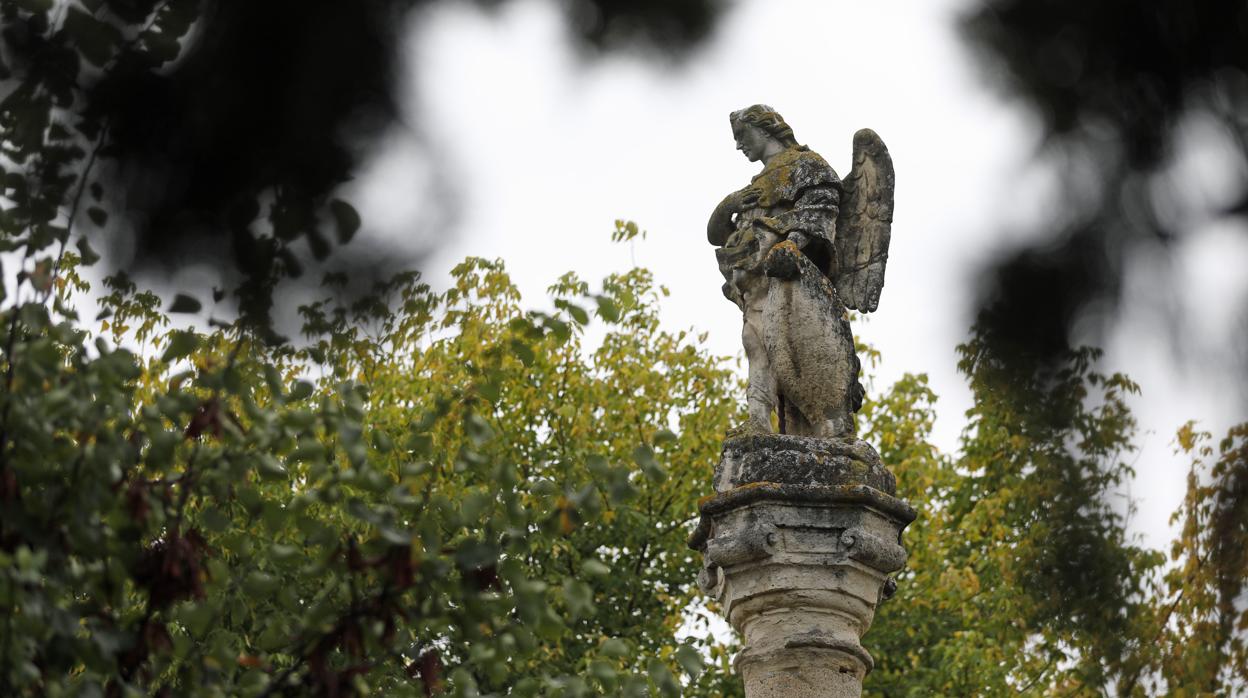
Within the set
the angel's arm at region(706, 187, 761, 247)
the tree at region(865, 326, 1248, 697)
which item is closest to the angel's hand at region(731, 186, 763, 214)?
the angel's arm at region(706, 187, 761, 247)

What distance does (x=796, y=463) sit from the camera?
7203 millimetres

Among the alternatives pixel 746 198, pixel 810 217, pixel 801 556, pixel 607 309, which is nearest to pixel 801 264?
pixel 810 217

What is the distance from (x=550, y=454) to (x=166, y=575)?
12.8m

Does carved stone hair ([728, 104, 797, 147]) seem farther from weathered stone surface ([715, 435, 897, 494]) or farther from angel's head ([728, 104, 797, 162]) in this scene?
weathered stone surface ([715, 435, 897, 494])

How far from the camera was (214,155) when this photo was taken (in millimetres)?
1088

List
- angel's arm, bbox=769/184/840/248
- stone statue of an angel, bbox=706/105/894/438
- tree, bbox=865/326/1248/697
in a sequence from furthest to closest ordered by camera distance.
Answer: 1. angel's arm, bbox=769/184/840/248
2. stone statue of an angel, bbox=706/105/894/438
3. tree, bbox=865/326/1248/697

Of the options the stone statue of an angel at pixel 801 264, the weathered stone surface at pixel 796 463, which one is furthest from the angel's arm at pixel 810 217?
the weathered stone surface at pixel 796 463

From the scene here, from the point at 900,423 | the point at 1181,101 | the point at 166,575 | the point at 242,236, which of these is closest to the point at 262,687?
the point at 166,575

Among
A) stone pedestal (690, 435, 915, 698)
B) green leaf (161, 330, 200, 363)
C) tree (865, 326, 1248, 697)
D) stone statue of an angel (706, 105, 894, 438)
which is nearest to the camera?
tree (865, 326, 1248, 697)

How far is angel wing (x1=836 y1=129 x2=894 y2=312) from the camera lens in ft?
26.8

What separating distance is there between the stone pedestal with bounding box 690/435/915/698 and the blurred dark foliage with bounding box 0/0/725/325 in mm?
6031

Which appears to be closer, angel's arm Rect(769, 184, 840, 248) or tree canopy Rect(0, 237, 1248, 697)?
tree canopy Rect(0, 237, 1248, 697)

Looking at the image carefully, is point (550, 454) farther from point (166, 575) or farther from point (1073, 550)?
point (1073, 550)

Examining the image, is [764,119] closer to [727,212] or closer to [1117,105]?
[727,212]
